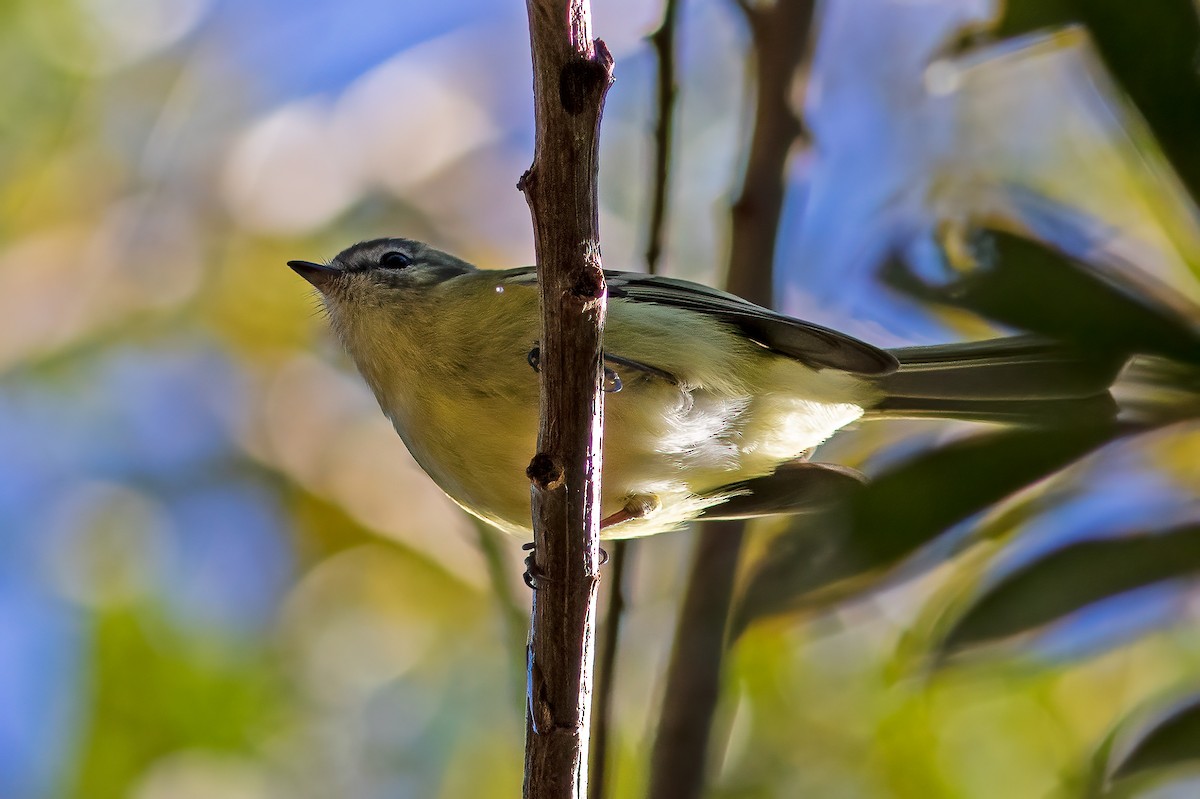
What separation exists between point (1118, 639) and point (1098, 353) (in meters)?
0.67

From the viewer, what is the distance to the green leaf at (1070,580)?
6.43 feet

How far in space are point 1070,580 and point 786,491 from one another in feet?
2.81

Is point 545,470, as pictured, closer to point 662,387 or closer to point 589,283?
point 589,283

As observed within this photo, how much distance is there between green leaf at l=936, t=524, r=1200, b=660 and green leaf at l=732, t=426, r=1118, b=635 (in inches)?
6.3

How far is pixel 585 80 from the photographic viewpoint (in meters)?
1.28

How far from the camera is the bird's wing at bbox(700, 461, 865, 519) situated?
2.68m

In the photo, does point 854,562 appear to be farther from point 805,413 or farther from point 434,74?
point 434,74

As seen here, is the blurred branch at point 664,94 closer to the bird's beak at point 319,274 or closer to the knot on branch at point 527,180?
the knot on branch at point 527,180

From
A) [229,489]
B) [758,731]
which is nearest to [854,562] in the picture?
[758,731]

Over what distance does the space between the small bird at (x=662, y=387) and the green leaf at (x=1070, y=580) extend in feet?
0.92

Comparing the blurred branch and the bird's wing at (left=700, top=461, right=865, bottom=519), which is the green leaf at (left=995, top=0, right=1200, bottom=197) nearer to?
the blurred branch

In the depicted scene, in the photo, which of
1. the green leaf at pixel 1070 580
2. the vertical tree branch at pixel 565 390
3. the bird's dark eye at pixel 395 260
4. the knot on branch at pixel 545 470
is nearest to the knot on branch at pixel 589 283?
the vertical tree branch at pixel 565 390

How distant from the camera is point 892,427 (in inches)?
124

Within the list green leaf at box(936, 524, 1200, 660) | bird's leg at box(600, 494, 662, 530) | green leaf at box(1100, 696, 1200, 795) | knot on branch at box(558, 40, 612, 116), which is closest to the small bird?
bird's leg at box(600, 494, 662, 530)
